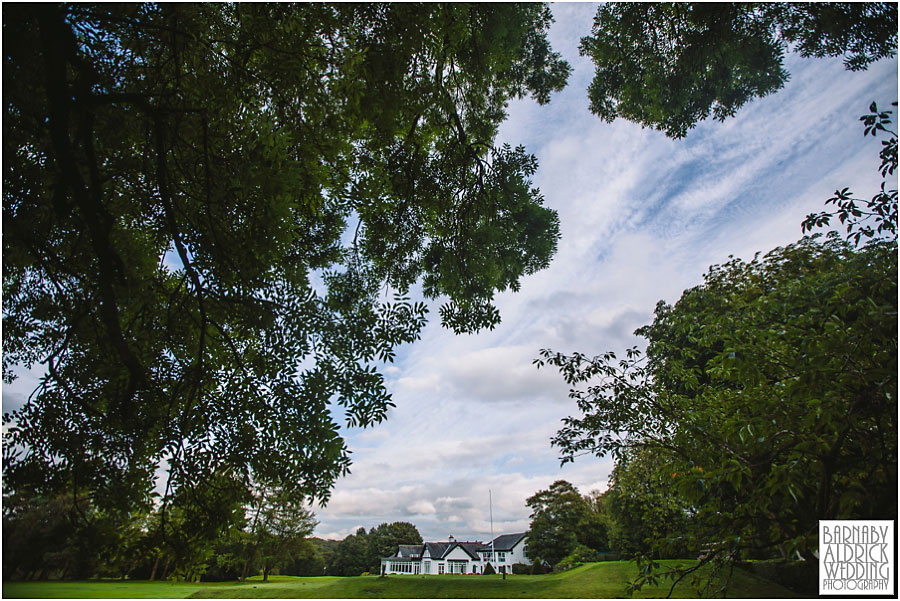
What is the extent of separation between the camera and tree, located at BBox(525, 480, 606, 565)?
22.2m

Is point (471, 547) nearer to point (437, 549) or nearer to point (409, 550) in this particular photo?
point (437, 549)

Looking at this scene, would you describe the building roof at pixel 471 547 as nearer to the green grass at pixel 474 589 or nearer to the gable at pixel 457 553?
the gable at pixel 457 553

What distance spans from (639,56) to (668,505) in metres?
6.05

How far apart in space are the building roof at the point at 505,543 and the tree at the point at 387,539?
6.76m

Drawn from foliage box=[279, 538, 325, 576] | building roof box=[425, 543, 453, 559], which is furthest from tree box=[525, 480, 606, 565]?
building roof box=[425, 543, 453, 559]

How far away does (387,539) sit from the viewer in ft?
101

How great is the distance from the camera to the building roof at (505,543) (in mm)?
35881

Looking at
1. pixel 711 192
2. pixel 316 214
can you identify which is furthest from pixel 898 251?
pixel 316 214

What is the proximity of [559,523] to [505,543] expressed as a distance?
17.0 meters

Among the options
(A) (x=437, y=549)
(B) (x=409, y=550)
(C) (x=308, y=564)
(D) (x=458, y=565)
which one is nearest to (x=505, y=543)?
(D) (x=458, y=565)

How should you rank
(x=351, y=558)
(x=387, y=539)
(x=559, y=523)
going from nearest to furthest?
(x=559, y=523) < (x=351, y=558) < (x=387, y=539)

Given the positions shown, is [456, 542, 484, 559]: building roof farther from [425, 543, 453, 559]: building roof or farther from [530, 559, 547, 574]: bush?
[530, 559, 547, 574]: bush

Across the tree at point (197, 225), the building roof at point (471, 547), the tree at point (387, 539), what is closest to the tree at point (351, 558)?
the tree at point (387, 539)

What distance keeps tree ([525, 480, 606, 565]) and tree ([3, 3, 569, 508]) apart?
76.2 feet
